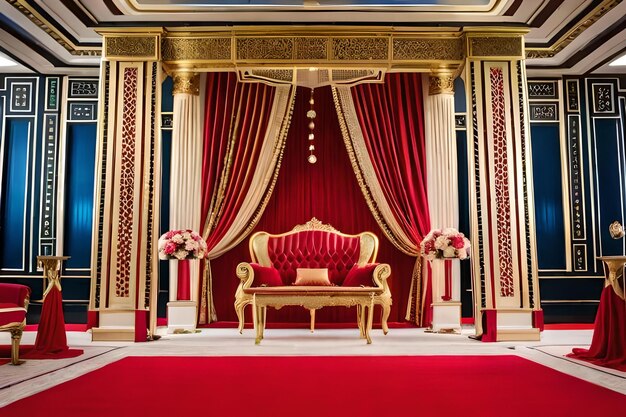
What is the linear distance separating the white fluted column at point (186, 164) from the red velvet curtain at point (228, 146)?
0.16m

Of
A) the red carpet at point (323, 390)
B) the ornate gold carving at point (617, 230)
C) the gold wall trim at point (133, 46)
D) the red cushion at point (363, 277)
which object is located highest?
the gold wall trim at point (133, 46)

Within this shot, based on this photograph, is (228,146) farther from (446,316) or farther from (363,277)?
(446,316)

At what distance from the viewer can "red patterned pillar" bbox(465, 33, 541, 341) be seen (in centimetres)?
548

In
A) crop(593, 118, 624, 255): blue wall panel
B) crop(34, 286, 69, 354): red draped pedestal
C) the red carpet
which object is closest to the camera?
the red carpet

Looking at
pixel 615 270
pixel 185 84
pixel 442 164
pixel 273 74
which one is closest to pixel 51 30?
pixel 185 84

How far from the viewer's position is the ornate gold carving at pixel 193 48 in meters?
5.90

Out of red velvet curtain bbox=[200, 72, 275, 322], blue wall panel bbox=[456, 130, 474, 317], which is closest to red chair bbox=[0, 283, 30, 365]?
red velvet curtain bbox=[200, 72, 275, 322]

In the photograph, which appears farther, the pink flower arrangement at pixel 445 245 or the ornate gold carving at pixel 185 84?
the ornate gold carving at pixel 185 84

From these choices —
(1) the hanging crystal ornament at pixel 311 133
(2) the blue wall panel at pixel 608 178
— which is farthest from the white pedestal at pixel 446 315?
(2) the blue wall panel at pixel 608 178

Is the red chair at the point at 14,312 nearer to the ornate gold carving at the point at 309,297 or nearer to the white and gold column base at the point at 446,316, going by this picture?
the ornate gold carving at the point at 309,297

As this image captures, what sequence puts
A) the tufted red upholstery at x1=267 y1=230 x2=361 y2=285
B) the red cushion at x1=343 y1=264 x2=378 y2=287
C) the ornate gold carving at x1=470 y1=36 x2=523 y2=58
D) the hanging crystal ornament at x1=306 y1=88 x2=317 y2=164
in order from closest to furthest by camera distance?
the ornate gold carving at x1=470 y1=36 x2=523 y2=58, the red cushion at x1=343 y1=264 x2=378 y2=287, the hanging crystal ornament at x1=306 y1=88 x2=317 y2=164, the tufted red upholstery at x1=267 y1=230 x2=361 y2=285

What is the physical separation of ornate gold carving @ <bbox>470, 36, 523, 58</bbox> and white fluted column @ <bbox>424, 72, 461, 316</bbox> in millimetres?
517

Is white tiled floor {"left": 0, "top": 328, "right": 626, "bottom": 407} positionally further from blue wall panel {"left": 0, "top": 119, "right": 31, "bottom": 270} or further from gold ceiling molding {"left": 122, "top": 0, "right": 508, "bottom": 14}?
gold ceiling molding {"left": 122, "top": 0, "right": 508, "bottom": 14}

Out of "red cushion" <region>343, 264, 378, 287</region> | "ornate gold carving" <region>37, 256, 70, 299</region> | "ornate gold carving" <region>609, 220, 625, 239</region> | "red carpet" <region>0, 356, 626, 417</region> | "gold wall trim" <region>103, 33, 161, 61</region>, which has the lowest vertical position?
"red carpet" <region>0, 356, 626, 417</region>
